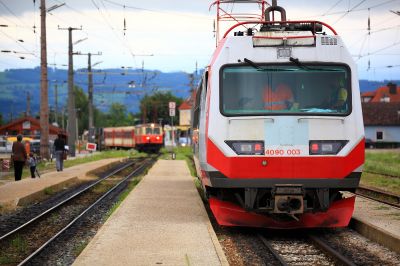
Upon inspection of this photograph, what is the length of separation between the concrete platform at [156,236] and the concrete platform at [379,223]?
2527 millimetres

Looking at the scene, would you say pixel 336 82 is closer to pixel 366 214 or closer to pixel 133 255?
pixel 366 214

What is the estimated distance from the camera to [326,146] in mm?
10688

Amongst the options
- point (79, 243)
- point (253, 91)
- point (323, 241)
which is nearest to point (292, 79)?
point (253, 91)

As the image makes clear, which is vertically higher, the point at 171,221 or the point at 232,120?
the point at 232,120

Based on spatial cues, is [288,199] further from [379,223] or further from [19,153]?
[19,153]

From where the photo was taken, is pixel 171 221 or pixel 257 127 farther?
pixel 171 221

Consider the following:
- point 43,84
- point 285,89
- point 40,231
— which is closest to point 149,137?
point 43,84

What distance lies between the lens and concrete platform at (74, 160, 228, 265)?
332 inches

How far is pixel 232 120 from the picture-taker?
10.8 meters

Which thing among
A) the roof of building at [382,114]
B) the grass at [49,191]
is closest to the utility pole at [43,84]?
the grass at [49,191]

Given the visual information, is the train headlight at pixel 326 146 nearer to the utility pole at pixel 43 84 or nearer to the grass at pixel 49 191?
the grass at pixel 49 191

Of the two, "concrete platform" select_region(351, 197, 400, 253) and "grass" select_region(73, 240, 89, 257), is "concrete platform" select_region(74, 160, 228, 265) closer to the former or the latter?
"grass" select_region(73, 240, 89, 257)

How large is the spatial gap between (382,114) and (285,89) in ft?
264

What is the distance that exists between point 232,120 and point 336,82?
180 cm
